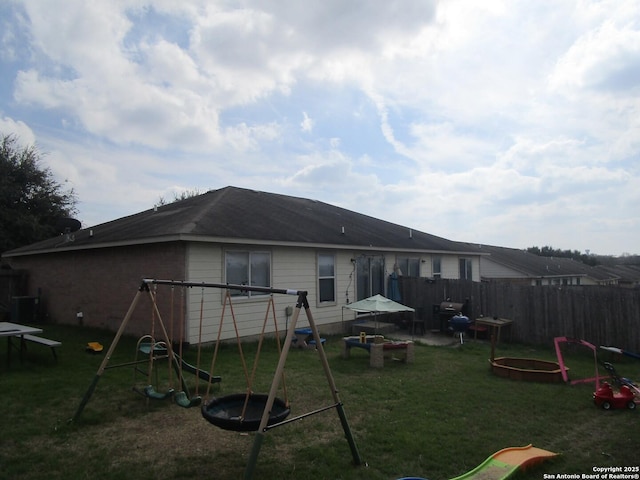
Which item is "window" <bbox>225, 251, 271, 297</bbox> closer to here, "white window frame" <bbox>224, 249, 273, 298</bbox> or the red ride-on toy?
"white window frame" <bbox>224, 249, 273, 298</bbox>

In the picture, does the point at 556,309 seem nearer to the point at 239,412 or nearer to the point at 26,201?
the point at 239,412

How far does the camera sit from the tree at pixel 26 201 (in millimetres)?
22392

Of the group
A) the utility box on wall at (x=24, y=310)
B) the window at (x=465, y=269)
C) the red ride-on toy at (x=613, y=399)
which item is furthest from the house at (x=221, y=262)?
the red ride-on toy at (x=613, y=399)

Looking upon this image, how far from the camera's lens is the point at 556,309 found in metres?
11.4

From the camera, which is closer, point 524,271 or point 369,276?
point 369,276

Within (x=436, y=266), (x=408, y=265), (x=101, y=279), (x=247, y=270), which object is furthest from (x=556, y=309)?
(x=101, y=279)

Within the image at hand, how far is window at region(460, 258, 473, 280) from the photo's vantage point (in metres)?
19.7

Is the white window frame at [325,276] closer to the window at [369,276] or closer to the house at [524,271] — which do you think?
the window at [369,276]

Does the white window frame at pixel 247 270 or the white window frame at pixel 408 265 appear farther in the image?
the white window frame at pixel 408 265

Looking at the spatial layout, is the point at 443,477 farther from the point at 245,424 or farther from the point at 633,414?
the point at 633,414

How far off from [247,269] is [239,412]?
6.65 meters

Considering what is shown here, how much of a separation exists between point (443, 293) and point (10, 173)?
22.9 metres

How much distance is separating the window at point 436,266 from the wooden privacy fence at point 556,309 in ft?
11.2

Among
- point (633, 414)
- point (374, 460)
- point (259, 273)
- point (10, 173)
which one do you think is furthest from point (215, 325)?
point (10, 173)
